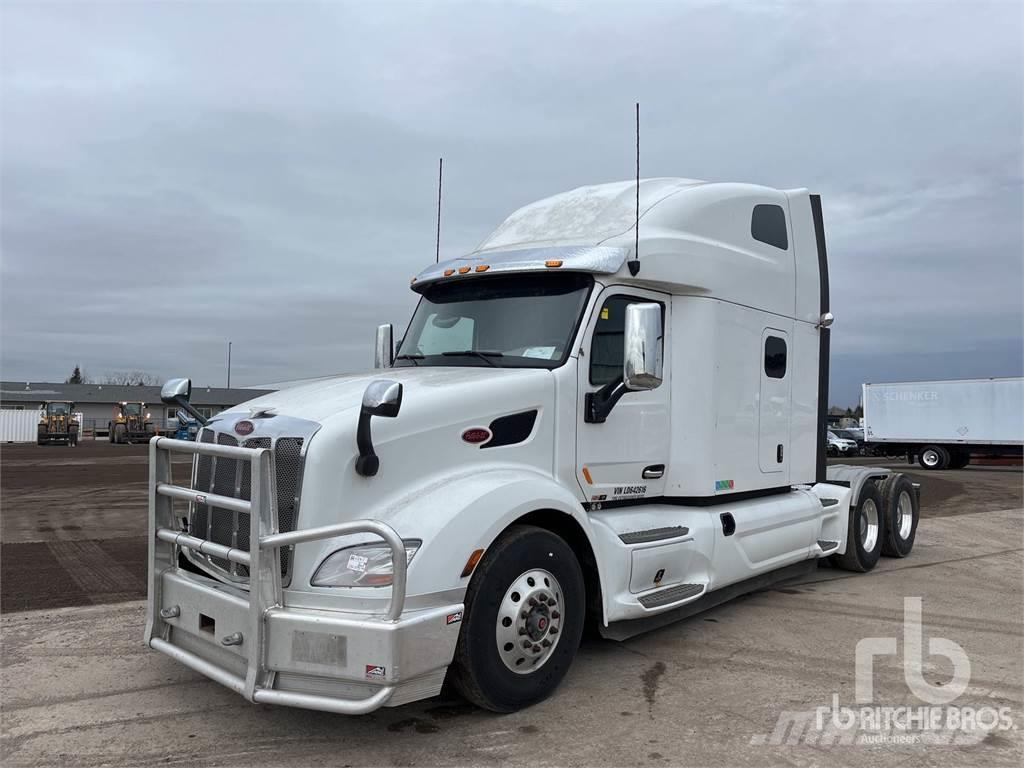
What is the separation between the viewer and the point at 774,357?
23.3 ft

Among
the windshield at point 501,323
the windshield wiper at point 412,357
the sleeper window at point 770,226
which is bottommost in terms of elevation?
the windshield wiper at point 412,357

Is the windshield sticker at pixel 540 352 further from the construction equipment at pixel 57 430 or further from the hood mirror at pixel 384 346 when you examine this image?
the construction equipment at pixel 57 430

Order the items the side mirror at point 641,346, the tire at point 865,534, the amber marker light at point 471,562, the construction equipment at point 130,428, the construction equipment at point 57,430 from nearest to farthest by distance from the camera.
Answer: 1. the amber marker light at point 471,562
2. the side mirror at point 641,346
3. the tire at point 865,534
4. the construction equipment at point 57,430
5. the construction equipment at point 130,428

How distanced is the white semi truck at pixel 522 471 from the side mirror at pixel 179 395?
0.7 inches

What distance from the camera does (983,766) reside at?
3.78 m

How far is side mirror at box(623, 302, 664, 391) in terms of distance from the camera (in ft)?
15.6

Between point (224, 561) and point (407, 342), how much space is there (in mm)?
2197

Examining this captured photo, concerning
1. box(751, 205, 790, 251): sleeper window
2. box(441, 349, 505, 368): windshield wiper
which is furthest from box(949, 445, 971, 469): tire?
box(441, 349, 505, 368): windshield wiper

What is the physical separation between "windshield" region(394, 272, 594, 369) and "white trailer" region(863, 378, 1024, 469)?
→ 27.3 metres

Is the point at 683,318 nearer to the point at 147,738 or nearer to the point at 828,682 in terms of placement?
the point at 828,682

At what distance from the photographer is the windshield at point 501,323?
5.24m

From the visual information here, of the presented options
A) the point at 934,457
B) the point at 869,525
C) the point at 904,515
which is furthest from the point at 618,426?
the point at 934,457

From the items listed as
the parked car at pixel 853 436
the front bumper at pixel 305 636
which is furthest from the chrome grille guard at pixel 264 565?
the parked car at pixel 853 436

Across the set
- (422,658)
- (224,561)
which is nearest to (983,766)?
(422,658)
